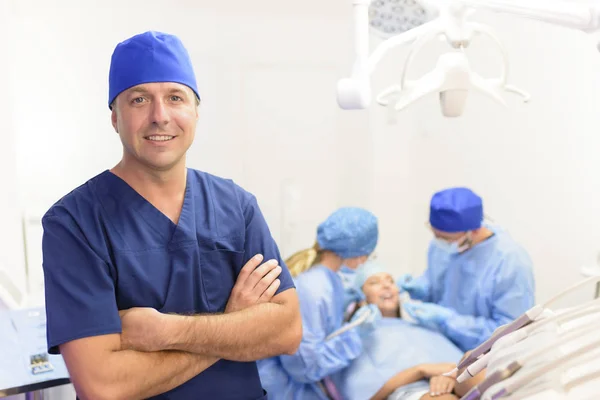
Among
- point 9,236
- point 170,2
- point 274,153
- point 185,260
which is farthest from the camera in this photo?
point 274,153

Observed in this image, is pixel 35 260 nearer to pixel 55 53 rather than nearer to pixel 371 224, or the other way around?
pixel 55 53

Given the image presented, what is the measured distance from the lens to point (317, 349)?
226 centimetres

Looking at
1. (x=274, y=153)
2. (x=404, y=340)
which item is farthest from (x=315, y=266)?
(x=274, y=153)

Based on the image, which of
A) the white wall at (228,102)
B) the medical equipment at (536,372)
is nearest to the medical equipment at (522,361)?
the medical equipment at (536,372)

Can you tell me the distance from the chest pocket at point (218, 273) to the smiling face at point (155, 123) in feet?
0.79

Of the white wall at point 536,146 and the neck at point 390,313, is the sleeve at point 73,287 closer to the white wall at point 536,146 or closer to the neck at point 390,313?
the neck at point 390,313

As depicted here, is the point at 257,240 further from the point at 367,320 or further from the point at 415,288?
the point at 415,288

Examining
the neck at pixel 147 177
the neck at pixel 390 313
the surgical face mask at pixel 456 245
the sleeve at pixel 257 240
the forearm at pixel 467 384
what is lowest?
the forearm at pixel 467 384

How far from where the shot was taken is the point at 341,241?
2.45 meters

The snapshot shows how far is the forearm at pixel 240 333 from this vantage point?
1438mm

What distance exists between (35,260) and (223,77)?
3.71ft

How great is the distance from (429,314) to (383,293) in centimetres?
26

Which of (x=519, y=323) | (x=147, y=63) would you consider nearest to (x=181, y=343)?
(x=147, y=63)

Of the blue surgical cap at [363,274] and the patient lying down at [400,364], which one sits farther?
the blue surgical cap at [363,274]
